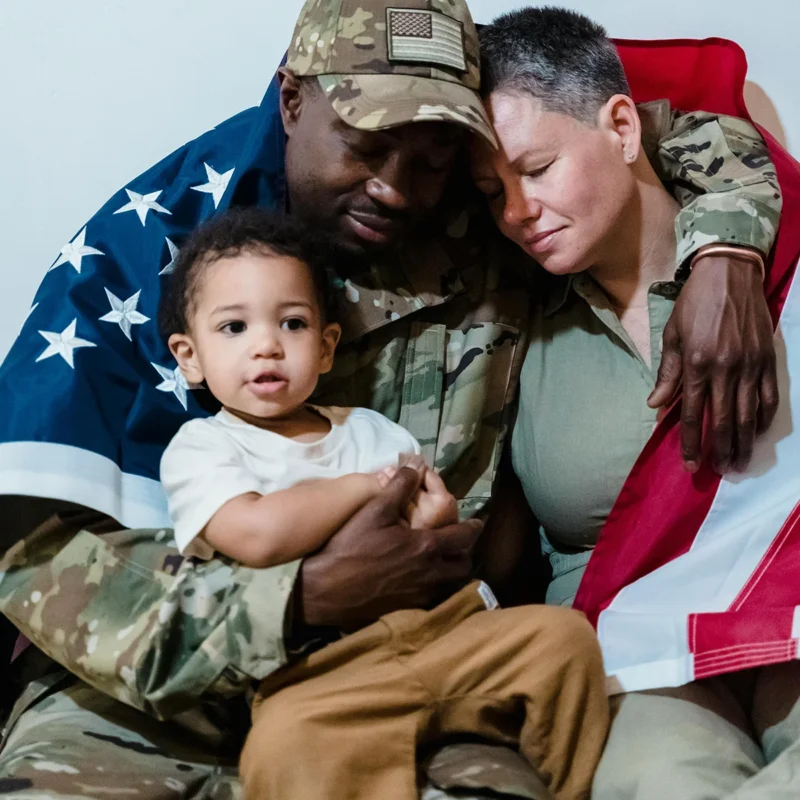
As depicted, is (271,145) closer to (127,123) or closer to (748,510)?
(127,123)

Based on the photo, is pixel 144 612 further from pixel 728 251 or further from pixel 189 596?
pixel 728 251

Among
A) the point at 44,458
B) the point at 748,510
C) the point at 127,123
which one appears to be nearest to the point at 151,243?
the point at 44,458

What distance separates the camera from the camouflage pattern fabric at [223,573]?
1027mm

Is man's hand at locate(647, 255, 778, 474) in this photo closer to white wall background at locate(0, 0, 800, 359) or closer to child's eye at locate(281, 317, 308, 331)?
child's eye at locate(281, 317, 308, 331)

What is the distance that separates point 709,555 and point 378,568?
0.45m

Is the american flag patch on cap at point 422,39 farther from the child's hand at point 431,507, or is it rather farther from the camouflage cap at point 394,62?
the child's hand at point 431,507

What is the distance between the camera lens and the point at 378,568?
3.49 feet

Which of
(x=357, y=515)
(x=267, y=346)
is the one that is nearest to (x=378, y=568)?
(x=357, y=515)

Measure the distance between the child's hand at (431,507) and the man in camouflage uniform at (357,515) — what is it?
1.1 inches

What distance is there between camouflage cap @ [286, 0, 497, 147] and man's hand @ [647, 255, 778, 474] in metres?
0.33

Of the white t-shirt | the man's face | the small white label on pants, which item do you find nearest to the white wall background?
the man's face

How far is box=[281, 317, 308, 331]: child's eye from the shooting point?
1165mm

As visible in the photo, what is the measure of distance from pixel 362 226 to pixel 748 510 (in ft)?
2.03

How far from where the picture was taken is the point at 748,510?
48.4 inches
